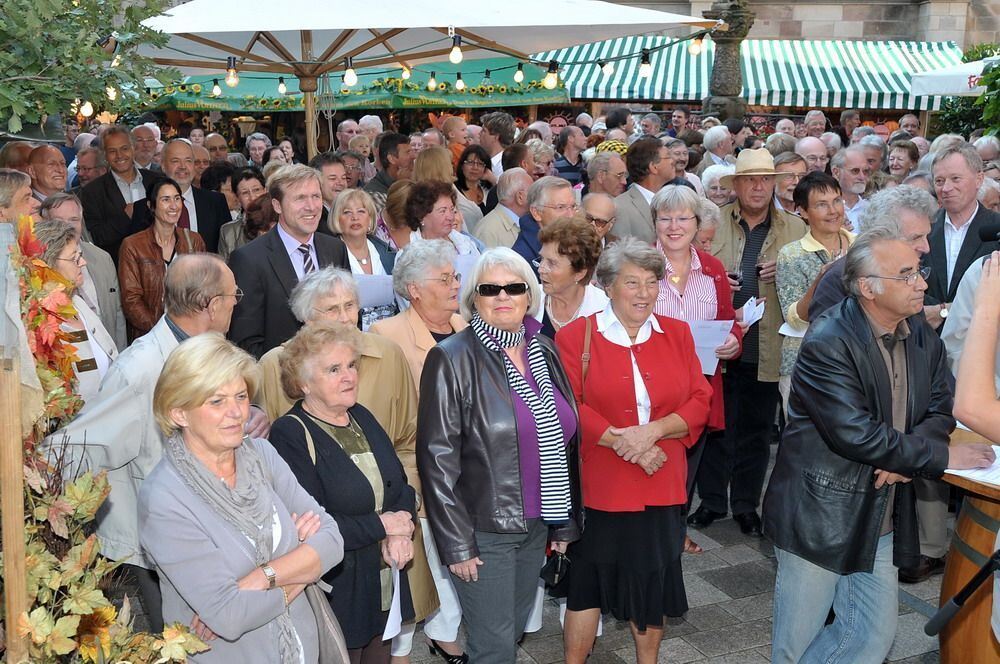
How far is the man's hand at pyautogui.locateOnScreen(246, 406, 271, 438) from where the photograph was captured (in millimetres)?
4016

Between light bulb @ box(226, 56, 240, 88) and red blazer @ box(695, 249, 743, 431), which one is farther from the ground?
light bulb @ box(226, 56, 240, 88)

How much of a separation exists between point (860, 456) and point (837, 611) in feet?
2.54

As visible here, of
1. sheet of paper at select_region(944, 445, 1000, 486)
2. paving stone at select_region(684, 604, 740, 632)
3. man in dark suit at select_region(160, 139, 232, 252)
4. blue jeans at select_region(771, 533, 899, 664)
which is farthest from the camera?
man in dark suit at select_region(160, 139, 232, 252)

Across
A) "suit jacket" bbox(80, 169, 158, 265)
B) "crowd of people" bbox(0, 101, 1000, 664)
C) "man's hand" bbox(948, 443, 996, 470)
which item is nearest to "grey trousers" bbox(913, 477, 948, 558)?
"crowd of people" bbox(0, 101, 1000, 664)

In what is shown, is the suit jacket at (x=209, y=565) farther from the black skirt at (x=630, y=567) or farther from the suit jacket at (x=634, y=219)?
the suit jacket at (x=634, y=219)

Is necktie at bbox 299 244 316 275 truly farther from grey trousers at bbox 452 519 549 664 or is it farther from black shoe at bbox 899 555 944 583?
black shoe at bbox 899 555 944 583

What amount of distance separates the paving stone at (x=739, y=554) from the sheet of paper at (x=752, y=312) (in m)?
1.37

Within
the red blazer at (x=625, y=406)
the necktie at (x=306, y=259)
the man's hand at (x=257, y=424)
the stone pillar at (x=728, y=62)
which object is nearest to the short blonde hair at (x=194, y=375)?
the man's hand at (x=257, y=424)

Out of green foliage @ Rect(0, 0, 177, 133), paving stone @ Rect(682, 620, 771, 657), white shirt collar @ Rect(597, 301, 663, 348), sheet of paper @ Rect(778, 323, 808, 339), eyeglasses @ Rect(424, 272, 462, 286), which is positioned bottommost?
paving stone @ Rect(682, 620, 771, 657)

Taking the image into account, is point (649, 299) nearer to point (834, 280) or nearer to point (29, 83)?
point (834, 280)

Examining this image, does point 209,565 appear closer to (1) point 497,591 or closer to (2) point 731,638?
(1) point 497,591

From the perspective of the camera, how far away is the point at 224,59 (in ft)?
32.2

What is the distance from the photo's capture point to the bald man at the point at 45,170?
24.2 feet

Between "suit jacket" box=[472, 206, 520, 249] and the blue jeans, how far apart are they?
143 inches
